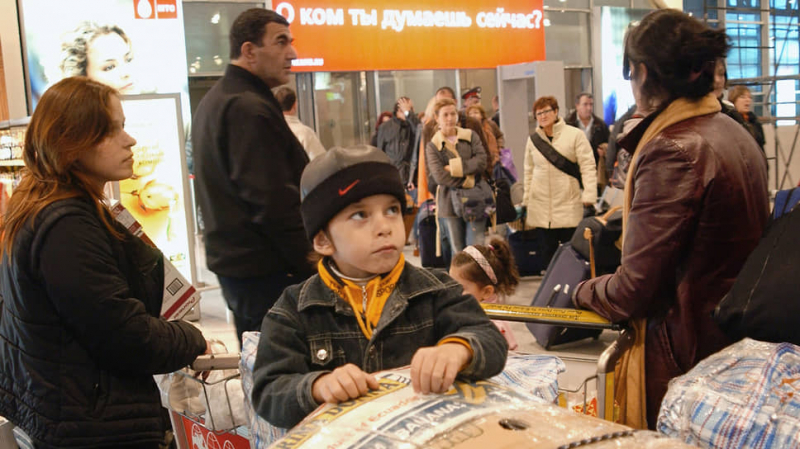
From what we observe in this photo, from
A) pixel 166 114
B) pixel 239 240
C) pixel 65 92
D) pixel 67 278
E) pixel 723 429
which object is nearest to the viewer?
pixel 723 429

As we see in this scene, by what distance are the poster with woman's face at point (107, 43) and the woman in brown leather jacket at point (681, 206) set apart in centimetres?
727

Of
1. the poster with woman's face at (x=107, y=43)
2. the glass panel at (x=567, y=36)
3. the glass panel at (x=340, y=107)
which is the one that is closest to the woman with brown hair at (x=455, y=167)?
the poster with woman's face at (x=107, y=43)

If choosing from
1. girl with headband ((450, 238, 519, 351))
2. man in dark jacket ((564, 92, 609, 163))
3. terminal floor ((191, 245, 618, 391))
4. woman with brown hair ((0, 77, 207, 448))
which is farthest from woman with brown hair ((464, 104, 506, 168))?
woman with brown hair ((0, 77, 207, 448))

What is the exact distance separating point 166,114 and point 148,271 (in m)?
5.08

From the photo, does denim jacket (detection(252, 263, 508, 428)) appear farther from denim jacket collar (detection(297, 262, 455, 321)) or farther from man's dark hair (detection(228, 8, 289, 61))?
man's dark hair (detection(228, 8, 289, 61))

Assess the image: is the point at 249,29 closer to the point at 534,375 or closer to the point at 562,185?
the point at 534,375

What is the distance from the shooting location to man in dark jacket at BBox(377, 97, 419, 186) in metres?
10.3

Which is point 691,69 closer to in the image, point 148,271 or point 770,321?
point 770,321

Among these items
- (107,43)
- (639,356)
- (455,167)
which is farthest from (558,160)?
(107,43)

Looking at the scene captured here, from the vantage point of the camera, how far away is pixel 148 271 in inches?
87.4

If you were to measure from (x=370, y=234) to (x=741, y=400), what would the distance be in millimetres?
812

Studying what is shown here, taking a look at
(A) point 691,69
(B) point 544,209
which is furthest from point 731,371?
(B) point 544,209

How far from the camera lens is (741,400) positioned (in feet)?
5.23

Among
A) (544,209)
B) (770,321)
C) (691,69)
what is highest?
(691,69)
